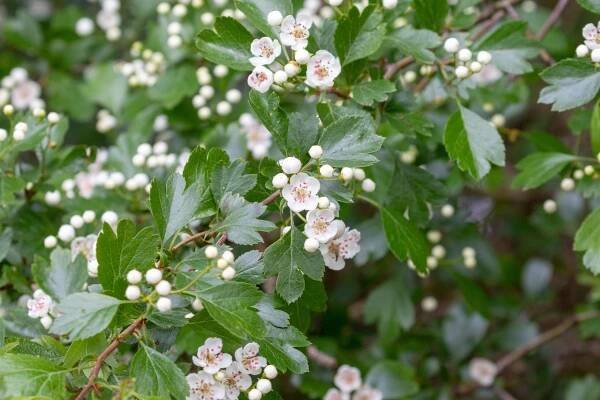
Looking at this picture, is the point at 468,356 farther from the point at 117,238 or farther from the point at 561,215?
the point at 117,238

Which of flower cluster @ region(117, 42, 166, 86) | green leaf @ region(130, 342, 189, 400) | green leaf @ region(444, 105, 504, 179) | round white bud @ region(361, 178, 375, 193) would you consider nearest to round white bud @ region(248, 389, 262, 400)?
green leaf @ region(130, 342, 189, 400)

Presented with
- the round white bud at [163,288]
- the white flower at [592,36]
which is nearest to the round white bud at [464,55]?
the white flower at [592,36]

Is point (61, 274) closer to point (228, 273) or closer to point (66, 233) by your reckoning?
point (66, 233)

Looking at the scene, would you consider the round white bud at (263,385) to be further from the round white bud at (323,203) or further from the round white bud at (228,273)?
the round white bud at (323,203)

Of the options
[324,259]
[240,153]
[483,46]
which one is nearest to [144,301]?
[324,259]

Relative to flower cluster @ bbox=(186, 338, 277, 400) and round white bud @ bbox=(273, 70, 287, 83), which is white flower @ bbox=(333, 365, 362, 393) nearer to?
flower cluster @ bbox=(186, 338, 277, 400)
